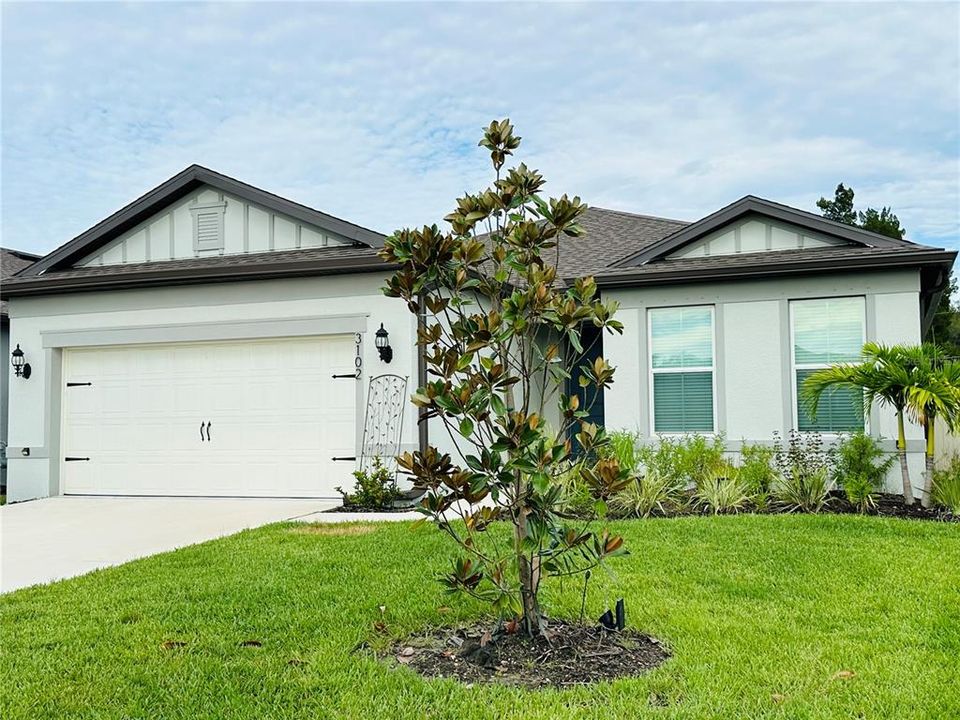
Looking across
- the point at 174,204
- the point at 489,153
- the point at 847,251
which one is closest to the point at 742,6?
the point at 847,251

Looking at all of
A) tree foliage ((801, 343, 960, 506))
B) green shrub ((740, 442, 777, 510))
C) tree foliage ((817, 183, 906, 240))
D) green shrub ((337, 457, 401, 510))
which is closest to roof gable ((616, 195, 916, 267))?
tree foliage ((801, 343, 960, 506))

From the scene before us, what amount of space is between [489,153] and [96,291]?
29.6ft

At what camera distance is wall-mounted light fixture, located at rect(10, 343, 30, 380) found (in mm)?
11758

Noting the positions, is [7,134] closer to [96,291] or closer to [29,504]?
[96,291]

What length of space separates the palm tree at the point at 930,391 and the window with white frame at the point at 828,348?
43.1 inches

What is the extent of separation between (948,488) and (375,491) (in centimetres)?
629

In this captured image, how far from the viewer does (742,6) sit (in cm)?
1010

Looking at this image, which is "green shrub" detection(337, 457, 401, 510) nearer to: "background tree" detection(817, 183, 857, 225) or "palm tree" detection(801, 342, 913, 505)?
"palm tree" detection(801, 342, 913, 505)

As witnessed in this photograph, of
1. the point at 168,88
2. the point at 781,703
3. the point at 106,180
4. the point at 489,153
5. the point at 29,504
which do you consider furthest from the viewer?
the point at 106,180

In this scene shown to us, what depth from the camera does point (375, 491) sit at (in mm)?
9727

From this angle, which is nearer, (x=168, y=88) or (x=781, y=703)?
(x=781, y=703)

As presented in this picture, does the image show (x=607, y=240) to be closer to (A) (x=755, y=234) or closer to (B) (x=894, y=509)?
(A) (x=755, y=234)

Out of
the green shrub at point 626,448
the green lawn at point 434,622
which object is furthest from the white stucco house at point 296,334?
the green lawn at point 434,622

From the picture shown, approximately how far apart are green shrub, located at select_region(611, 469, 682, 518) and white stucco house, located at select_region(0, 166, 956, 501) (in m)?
Result: 1.77
